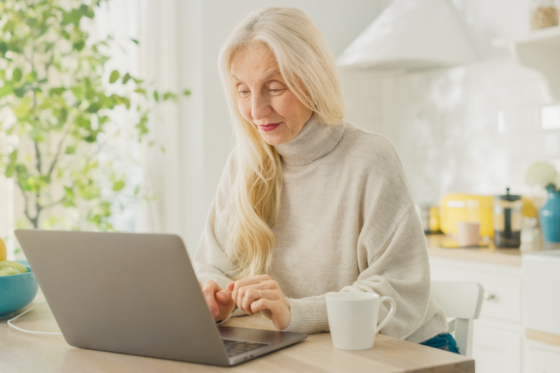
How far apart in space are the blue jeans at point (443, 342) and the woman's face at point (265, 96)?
0.52 metres

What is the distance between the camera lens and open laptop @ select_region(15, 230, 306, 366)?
716 mm

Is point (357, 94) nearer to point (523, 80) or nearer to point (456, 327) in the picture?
point (523, 80)

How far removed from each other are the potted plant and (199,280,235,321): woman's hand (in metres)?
1.67

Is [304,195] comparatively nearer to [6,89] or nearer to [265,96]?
[265,96]

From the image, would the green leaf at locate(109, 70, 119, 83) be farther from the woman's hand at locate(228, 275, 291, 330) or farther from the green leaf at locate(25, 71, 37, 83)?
the woman's hand at locate(228, 275, 291, 330)

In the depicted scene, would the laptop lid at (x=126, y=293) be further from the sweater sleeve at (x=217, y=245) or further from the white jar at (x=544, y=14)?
the white jar at (x=544, y=14)

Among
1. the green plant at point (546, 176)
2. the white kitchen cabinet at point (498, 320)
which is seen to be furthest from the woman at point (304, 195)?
the green plant at point (546, 176)

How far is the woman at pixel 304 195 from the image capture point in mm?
1054

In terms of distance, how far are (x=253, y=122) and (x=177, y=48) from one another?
1.71 metres

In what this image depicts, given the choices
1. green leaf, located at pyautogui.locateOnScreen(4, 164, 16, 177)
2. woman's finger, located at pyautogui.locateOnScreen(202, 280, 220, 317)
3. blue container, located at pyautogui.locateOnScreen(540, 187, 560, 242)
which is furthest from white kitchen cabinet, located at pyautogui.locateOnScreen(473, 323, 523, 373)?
green leaf, located at pyautogui.locateOnScreen(4, 164, 16, 177)

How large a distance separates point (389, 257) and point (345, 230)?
0.57ft

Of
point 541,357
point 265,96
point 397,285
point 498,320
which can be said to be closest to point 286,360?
point 397,285

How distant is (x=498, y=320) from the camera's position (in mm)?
2029

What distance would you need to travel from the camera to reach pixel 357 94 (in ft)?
10.3
